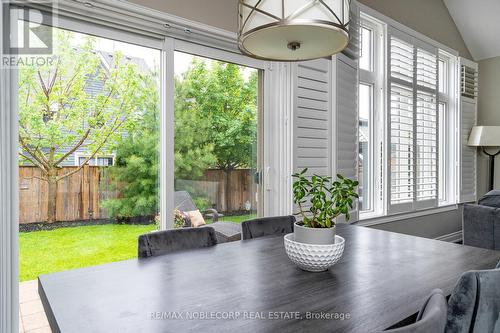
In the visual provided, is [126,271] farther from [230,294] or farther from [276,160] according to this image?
[276,160]

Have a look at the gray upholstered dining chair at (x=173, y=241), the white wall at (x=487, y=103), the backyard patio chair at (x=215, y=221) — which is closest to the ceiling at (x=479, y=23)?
the white wall at (x=487, y=103)

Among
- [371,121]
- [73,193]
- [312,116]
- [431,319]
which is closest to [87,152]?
[73,193]

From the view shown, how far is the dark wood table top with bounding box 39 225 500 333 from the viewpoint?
0.90 metres

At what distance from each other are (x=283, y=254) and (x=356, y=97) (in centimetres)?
219

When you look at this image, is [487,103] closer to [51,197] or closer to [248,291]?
[248,291]

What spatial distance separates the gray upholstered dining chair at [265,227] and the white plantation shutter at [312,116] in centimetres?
74

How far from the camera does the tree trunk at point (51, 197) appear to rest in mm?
1928

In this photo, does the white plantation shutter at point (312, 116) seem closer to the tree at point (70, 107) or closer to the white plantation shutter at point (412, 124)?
the white plantation shutter at point (412, 124)

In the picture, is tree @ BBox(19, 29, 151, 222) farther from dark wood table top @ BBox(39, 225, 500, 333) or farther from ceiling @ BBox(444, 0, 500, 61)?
ceiling @ BBox(444, 0, 500, 61)

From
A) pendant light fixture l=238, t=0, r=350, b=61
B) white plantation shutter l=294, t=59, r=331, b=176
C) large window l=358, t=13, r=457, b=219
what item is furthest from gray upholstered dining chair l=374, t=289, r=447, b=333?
large window l=358, t=13, r=457, b=219

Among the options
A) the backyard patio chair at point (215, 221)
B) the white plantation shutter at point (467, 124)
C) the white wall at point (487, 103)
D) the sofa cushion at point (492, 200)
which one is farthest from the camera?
the white wall at point (487, 103)

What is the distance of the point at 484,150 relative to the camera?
5.16 m

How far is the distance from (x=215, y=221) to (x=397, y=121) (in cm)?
240

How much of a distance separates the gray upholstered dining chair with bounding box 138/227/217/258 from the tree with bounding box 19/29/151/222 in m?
0.76
